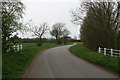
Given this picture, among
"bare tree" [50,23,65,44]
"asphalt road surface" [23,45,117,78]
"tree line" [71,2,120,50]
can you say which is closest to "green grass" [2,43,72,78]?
"asphalt road surface" [23,45,117,78]

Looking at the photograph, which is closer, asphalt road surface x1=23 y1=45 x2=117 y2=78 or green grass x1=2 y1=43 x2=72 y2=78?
asphalt road surface x1=23 y1=45 x2=117 y2=78

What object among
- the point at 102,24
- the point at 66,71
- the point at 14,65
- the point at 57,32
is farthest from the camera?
the point at 57,32

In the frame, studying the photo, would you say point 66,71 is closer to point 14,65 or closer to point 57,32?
point 14,65

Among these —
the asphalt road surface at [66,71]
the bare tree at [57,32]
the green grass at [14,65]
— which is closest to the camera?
the asphalt road surface at [66,71]

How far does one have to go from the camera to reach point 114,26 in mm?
21609

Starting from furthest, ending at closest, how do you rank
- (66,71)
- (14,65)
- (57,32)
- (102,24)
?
(57,32) → (102,24) → (14,65) → (66,71)

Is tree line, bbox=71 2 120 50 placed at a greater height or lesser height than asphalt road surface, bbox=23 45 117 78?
greater

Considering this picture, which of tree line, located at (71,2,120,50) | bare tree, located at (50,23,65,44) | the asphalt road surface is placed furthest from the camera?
bare tree, located at (50,23,65,44)

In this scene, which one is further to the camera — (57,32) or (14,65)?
(57,32)

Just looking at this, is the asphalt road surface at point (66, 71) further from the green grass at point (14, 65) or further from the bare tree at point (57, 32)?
the bare tree at point (57, 32)

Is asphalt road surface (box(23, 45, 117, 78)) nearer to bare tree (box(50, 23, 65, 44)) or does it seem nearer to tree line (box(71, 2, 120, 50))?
tree line (box(71, 2, 120, 50))

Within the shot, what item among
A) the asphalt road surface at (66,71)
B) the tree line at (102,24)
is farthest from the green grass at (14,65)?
the tree line at (102,24)

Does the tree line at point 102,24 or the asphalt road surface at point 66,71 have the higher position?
the tree line at point 102,24

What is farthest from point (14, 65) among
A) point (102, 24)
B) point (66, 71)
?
point (102, 24)
